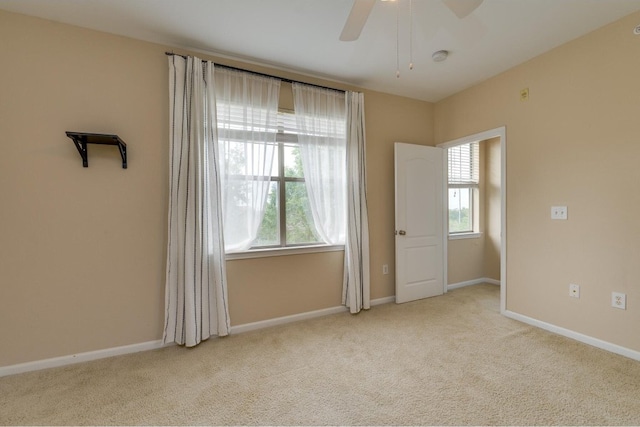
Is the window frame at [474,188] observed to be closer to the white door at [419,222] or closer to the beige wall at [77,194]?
the white door at [419,222]

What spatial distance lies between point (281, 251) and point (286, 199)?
555mm

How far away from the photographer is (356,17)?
1.56 metres

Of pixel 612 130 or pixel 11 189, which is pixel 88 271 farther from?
pixel 612 130

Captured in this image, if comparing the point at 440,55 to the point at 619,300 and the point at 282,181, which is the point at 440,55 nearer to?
the point at 282,181

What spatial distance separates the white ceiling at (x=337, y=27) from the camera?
1971mm

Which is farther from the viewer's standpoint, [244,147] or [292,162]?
[292,162]

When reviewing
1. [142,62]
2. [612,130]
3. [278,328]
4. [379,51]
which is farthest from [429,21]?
[278,328]

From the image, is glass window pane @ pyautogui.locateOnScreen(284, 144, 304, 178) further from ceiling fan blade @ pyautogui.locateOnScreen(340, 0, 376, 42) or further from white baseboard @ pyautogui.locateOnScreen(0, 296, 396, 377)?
white baseboard @ pyautogui.locateOnScreen(0, 296, 396, 377)

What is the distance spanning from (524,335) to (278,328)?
2328 mm

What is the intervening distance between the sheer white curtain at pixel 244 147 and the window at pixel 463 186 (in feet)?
9.53

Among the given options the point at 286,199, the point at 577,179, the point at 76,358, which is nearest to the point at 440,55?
the point at 577,179

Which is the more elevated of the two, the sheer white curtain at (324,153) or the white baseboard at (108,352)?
the sheer white curtain at (324,153)

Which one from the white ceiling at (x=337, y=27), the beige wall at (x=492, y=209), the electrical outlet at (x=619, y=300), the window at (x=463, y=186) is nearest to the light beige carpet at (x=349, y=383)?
the electrical outlet at (x=619, y=300)

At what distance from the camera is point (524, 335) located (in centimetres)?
252
